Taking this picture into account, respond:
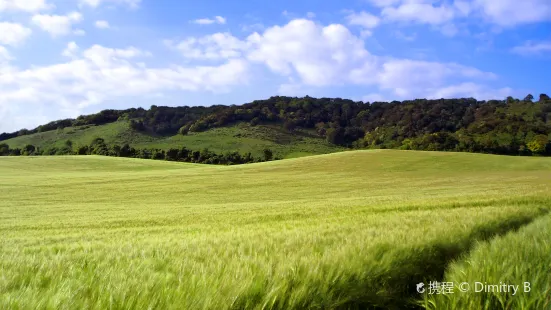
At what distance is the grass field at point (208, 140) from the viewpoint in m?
128

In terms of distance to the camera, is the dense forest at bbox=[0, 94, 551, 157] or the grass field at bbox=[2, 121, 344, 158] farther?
the grass field at bbox=[2, 121, 344, 158]

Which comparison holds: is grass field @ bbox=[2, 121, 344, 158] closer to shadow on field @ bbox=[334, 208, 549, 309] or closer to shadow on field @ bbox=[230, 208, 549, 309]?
shadow on field @ bbox=[334, 208, 549, 309]

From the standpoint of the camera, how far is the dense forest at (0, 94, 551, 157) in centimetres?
9806

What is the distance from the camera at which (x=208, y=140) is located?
13725cm

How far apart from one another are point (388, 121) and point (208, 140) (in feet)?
235

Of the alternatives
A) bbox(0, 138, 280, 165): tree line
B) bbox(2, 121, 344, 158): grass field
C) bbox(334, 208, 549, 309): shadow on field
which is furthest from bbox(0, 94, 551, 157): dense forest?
bbox(334, 208, 549, 309): shadow on field

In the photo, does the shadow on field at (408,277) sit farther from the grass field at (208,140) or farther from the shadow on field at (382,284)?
the grass field at (208,140)

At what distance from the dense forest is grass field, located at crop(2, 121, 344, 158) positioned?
23.8 ft

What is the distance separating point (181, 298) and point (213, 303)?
211 mm

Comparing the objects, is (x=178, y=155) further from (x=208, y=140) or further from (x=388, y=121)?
(x=388, y=121)

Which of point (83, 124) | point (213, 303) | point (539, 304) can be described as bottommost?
point (539, 304)

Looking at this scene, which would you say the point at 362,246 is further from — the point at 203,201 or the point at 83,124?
the point at 83,124

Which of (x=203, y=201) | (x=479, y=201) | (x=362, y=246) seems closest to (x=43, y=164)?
(x=203, y=201)

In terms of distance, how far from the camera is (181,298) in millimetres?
2555
